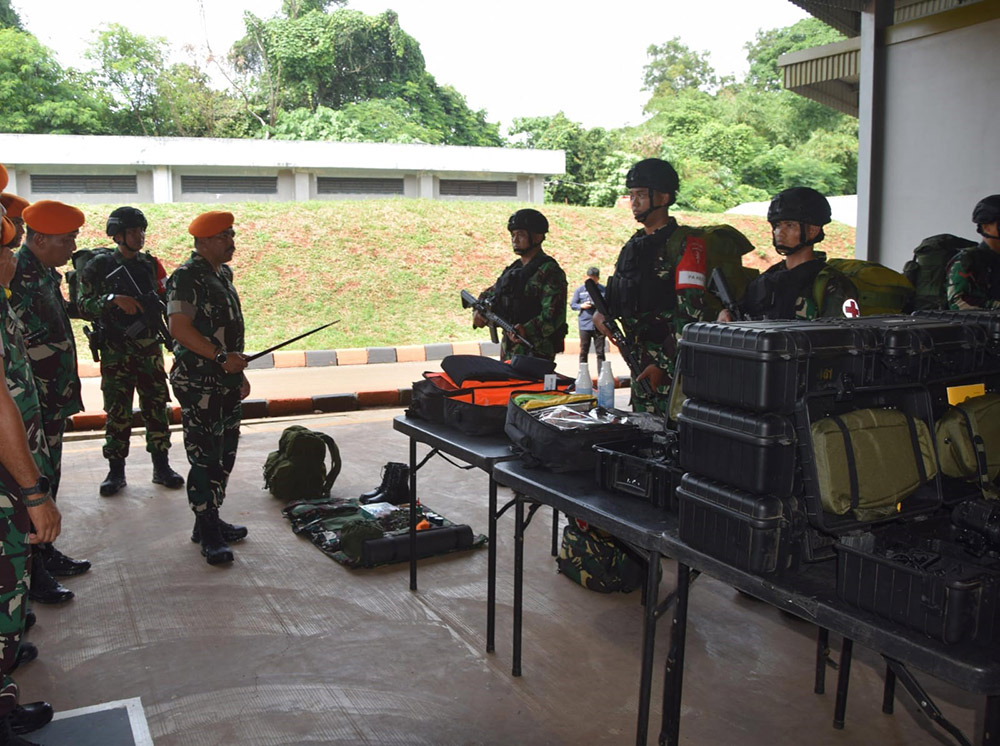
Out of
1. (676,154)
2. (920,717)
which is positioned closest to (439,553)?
(920,717)

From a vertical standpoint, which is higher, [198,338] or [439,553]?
[198,338]

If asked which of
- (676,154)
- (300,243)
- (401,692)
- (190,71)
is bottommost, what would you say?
(401,692)

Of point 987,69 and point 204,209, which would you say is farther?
point 204,209

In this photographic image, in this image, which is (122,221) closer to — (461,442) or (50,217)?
(50,217)

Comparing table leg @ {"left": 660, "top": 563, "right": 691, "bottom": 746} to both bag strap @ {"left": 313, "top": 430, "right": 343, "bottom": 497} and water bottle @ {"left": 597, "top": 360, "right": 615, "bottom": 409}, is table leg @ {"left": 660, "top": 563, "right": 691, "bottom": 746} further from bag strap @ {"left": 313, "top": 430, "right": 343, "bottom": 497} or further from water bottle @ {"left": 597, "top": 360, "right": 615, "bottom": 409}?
bag strap @ {"left": 313, "top": 430, "right": 343, "bottom": 497}

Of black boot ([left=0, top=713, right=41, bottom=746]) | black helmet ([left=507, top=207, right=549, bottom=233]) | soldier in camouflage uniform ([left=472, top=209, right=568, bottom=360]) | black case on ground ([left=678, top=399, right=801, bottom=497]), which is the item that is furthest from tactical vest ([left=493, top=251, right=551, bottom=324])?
black boot ([left=0, top=713, right=41, bottom=746])

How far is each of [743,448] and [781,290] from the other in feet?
6.14

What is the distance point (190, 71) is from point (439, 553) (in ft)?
102

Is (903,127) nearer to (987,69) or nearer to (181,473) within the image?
(987,69)

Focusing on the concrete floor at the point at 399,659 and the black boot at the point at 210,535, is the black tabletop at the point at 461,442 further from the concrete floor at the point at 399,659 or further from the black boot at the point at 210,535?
the black boot at the point at 210,535

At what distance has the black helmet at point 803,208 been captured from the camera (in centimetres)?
333

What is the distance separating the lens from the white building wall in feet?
21.3

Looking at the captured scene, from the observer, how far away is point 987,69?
21.2 ft

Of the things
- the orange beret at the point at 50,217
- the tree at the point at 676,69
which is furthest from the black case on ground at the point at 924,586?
the tree at the point at 676,69
